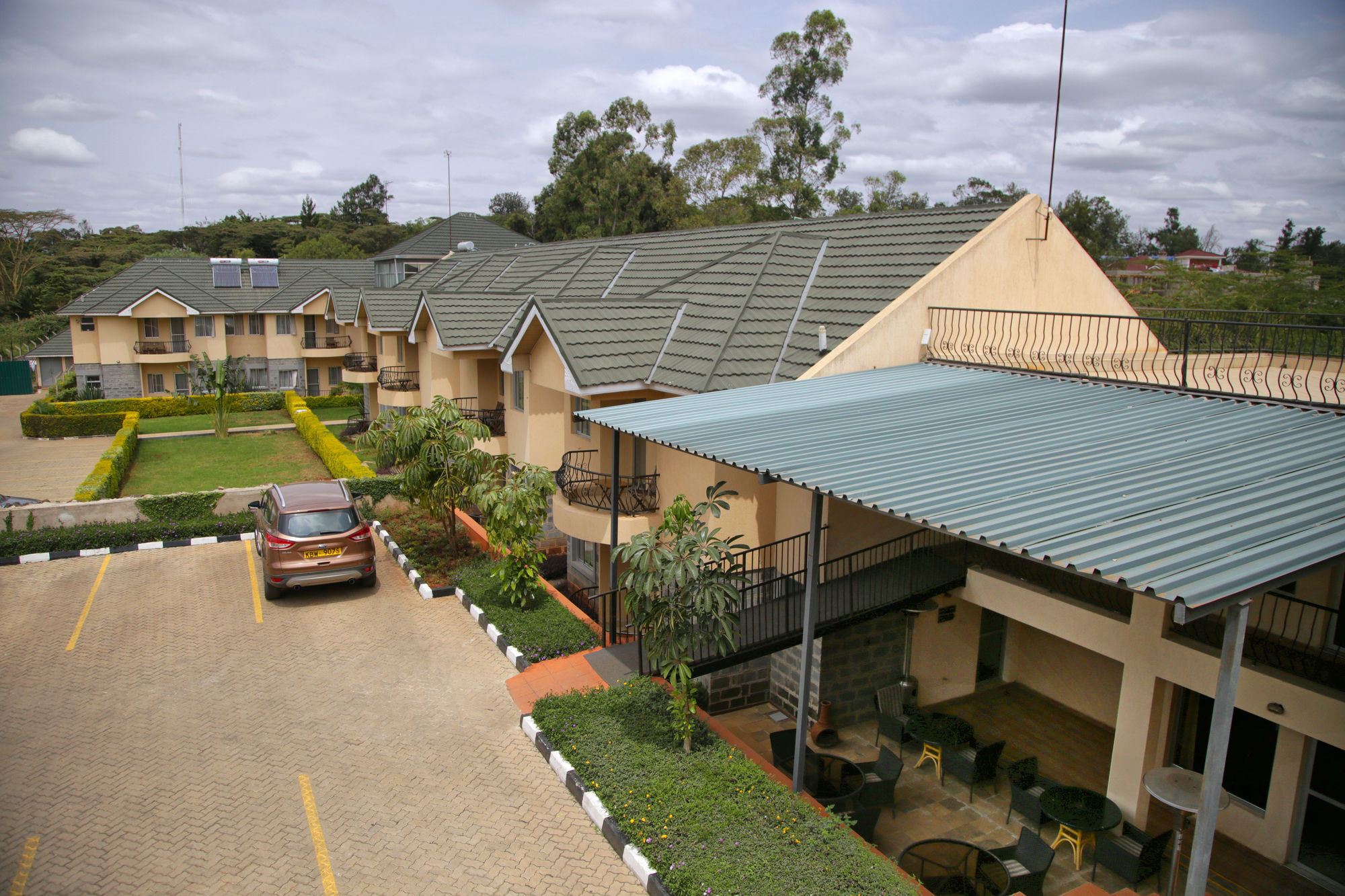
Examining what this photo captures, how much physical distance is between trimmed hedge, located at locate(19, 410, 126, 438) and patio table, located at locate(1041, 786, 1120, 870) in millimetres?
41884

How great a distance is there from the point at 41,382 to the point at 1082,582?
6610cm

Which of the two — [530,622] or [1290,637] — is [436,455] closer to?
[530,622]

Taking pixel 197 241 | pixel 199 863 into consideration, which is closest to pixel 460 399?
pixel 199 863

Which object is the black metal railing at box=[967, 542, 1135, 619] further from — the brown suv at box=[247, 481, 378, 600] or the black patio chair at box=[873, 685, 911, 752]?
the brown suv at box=[247, 481, 378, 600]

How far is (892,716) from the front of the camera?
12453 mm

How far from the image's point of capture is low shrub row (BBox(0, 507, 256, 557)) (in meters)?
17.9

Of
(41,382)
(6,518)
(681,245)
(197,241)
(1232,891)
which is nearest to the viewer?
(1232,891)

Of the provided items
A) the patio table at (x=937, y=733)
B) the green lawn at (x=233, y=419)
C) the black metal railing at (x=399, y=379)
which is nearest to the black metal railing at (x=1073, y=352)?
the patio table at (x=937, y=733)

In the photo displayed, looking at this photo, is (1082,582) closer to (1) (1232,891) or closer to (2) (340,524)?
(1) (1232,891)

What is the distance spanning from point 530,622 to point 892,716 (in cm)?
615

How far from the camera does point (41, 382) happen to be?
55688 mm

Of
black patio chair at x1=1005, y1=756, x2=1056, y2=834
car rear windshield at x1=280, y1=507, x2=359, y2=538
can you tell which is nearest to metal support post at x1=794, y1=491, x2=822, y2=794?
black patio chair at x1=1005, y1=756, x2=1056, y2=834

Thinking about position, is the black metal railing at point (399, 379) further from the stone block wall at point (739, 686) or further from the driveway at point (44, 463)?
the stone block wall at point (739, 686)

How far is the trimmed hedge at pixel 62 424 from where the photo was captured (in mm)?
37781
